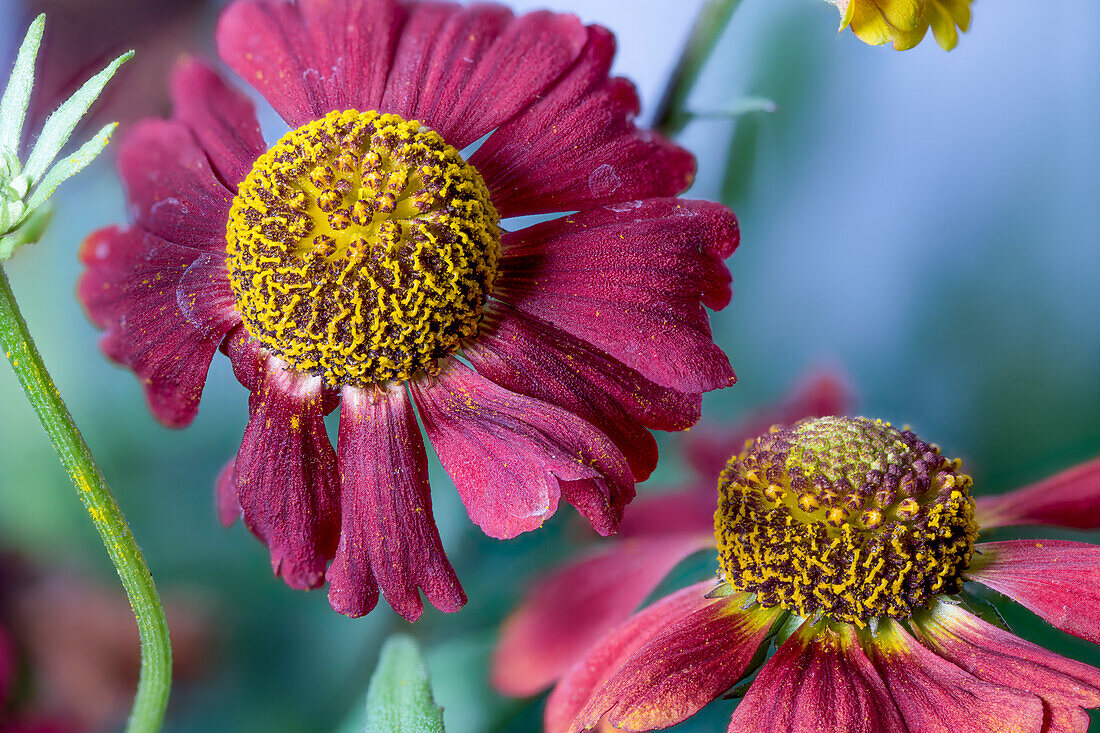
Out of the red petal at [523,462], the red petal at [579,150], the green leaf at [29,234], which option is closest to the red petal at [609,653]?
the red petal at [523,462]

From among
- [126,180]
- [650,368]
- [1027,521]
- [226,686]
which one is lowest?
[226,686]

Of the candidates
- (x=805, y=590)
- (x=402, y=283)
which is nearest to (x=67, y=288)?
(x=402, y=283)

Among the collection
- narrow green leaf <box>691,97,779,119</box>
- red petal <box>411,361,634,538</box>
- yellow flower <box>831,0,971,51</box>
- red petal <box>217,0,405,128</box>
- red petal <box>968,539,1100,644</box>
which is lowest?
red petal <box>968,539,1100,644</box>

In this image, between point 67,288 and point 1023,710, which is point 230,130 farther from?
point 1023,710

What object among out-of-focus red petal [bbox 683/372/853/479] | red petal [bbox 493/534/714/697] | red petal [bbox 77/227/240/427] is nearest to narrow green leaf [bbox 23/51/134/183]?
red petal [bbox 77/227/240/427]

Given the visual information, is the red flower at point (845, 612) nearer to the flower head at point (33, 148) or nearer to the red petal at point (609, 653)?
the red petal at point (609, 653)

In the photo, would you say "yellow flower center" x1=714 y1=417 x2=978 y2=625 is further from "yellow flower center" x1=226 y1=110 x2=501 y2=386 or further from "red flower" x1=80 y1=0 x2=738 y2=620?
"yellow flower center" x1=226 y1=110 x2=501 y2=386

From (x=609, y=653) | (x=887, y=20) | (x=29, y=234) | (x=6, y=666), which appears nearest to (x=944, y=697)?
(x=609, y=653)

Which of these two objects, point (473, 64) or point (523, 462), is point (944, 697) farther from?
point (473, 64)
